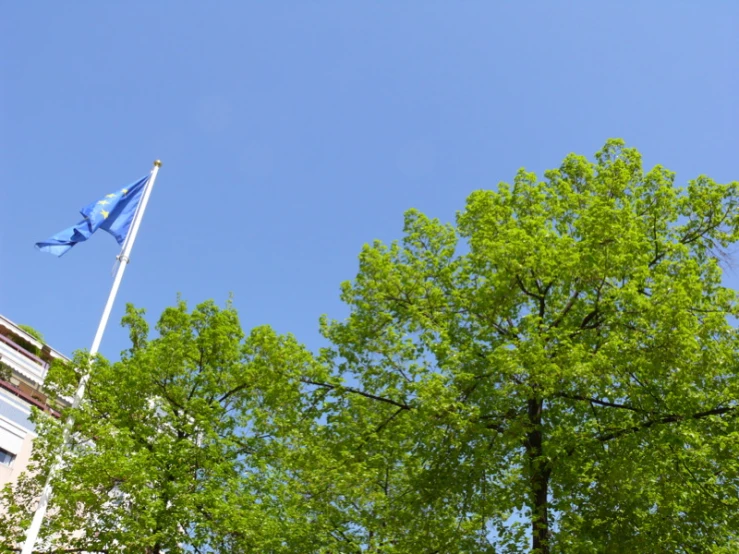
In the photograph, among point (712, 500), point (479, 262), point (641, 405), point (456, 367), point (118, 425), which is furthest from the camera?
point (118, 425)

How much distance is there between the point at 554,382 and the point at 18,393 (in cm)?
2490

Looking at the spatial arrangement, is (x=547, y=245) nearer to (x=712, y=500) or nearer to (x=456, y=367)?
(x=456, y=367)

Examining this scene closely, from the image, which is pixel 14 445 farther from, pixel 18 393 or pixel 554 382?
pixel 554 382

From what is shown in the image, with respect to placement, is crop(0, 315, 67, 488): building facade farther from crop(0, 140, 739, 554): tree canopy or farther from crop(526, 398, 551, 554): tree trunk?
crop(526, 398, 551, 554): tree trunk

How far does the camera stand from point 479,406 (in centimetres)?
1388

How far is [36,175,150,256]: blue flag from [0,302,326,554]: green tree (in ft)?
12.5

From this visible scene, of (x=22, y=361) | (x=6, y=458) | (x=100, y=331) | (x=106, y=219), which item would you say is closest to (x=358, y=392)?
(x=100, y=331)

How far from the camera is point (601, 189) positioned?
1705 cm

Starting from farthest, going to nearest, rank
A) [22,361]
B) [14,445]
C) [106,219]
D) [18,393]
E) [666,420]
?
[22,361] → [18,393] → [14,445] → [106,219] → [666,420]

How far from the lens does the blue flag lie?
1586 cm

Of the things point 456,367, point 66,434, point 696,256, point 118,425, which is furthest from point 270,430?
point 696,256

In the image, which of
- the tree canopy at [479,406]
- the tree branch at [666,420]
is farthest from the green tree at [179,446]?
the tree branch at [666,420]

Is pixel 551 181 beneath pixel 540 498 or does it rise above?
above

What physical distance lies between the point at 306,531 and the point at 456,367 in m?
4.95
